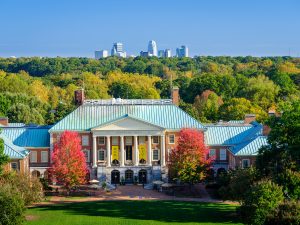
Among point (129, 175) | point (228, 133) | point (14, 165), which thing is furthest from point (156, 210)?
point (228, 133)

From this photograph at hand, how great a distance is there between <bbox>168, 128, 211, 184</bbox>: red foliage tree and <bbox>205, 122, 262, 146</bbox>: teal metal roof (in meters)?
7.01

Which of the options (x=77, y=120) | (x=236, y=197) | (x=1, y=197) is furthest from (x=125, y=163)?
(x=1, y=197)

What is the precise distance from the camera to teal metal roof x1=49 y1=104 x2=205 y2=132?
245 feet

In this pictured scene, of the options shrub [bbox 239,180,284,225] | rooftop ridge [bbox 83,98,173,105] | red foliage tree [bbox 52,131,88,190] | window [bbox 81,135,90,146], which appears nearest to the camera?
shrub [bbox 239,180,284,225]

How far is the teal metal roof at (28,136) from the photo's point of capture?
7431 centimetres

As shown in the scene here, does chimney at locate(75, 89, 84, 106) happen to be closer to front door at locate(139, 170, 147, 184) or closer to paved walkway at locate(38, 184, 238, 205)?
front door at locate(139, 170, 147, 184)

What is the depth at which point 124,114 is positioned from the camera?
76.2m

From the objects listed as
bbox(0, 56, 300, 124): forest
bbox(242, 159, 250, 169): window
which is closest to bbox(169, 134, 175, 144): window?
bbox(242, 159, 250, 169): window

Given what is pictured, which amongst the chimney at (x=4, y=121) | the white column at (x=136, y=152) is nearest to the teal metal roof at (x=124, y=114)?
the white column at (x=136, y=152)

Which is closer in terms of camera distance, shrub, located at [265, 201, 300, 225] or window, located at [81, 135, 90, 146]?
shrub, located at [265, 201, 300, 225]

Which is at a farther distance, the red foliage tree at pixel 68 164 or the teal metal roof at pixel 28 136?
the teal metal roof at pixel 28 136

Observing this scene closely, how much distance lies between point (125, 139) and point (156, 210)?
19.2 meters

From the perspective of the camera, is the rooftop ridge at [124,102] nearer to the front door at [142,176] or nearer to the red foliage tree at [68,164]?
the front door at [142,176]

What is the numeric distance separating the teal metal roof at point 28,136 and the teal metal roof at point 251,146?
2159 cm
